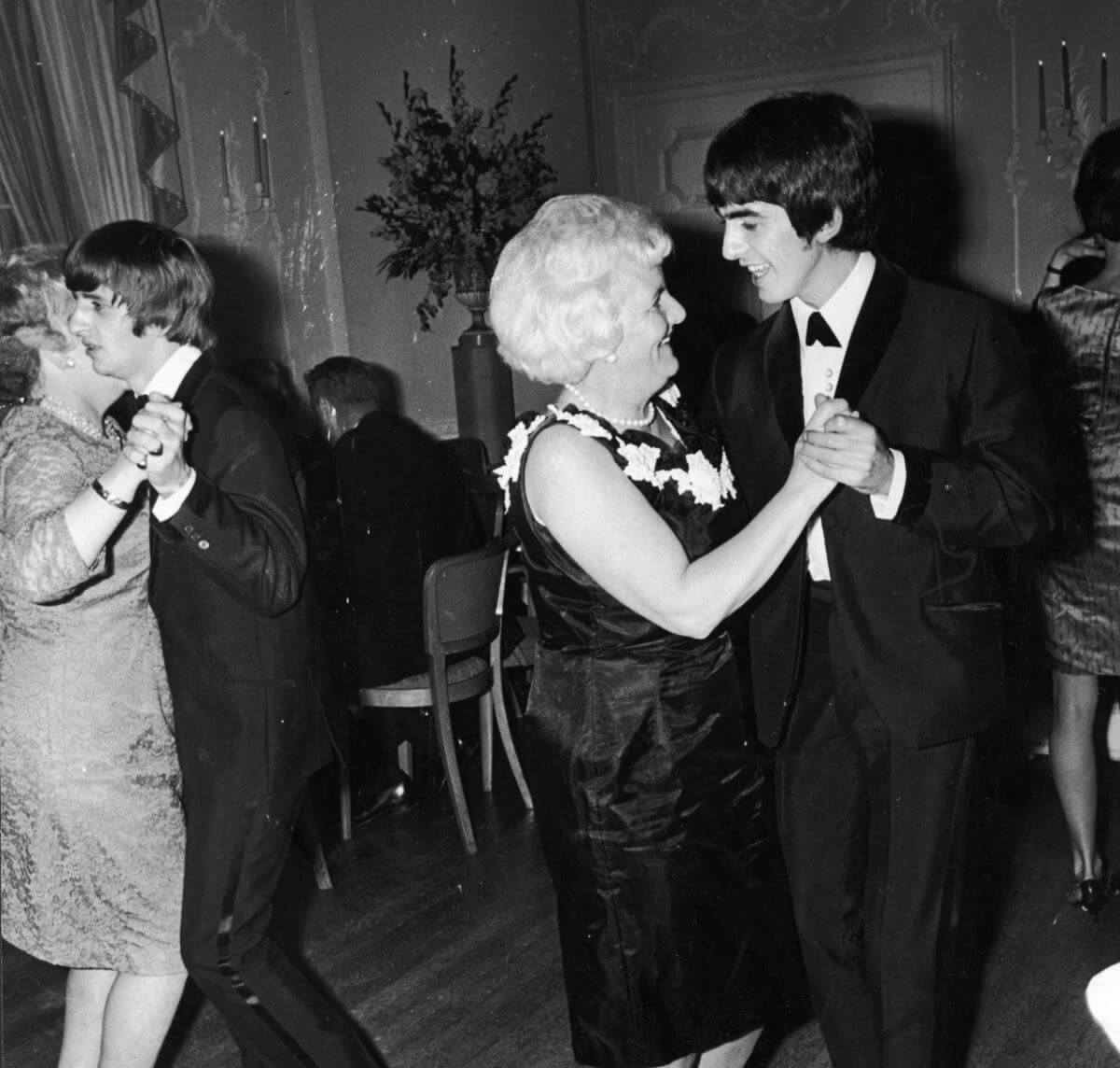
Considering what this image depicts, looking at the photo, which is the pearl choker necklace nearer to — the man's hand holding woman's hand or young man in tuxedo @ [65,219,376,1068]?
the man's hand holding woman's hand

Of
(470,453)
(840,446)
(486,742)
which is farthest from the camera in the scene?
(470,453)

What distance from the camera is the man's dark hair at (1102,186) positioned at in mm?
2674

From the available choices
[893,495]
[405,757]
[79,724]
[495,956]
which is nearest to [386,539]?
[405,757]

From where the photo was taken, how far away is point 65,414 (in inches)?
78.5

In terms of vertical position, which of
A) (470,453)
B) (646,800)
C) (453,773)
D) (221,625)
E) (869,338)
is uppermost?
(869,338)

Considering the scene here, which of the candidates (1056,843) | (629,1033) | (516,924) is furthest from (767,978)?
(1056,843)

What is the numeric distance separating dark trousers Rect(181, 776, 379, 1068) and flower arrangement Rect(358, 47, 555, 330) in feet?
12.7

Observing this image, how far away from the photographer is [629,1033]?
1.84 m

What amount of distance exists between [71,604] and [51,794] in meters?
0.30

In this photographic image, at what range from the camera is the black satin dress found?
1800 mm

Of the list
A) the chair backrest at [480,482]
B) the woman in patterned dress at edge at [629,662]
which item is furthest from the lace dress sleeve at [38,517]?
the chair backrest at [480,482]

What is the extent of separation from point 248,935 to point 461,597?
1.79m

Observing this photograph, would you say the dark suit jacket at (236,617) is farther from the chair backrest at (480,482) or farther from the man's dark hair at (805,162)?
the chair backrest at (480,482)

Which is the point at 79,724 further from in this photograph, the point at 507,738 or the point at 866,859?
the point at 507,738
